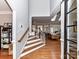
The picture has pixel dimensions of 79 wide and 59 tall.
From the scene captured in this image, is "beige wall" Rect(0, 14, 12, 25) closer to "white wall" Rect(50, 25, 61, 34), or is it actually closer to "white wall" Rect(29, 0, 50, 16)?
"white wall" Rect(29, 0, 50, 16)

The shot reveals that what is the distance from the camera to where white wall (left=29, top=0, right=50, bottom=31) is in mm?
10516

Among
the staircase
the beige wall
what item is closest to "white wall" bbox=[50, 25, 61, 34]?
the staircase

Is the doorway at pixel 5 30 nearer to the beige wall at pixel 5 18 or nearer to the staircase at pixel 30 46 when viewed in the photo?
the beige wall at pixel 5 18

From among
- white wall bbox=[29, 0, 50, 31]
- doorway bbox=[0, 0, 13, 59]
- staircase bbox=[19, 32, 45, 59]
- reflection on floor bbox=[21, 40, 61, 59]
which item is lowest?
reflection on floor bbox=[21, 40, 61, 59]

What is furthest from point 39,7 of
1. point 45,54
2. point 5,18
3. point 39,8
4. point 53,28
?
point 53,28

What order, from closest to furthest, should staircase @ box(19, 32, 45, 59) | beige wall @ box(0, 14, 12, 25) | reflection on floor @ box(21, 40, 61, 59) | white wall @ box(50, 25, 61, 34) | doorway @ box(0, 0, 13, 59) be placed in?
reflection on floor @ box(21, 40, 61, 59)
staircase @ box(19, 32, 45, 59)
doorway @ box(0, 0, 13, 59)
beige wall @ box(0, 14, 12, 25)
white wall @ box(50, 25, 61, 34)

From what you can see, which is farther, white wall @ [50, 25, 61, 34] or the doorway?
white wall @ [50, 25, 61, 34]

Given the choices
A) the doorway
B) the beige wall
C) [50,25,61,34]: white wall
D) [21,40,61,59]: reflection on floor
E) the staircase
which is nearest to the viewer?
[21,40,61,59]: reflection on floor

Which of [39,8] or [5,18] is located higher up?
[39,8]

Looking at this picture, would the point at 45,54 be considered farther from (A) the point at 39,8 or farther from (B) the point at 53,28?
(B) the point at 53,28

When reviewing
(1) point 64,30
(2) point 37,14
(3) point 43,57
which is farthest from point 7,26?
(1) point 64,30

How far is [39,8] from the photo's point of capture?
34.6ft

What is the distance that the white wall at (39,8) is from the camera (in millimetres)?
10516

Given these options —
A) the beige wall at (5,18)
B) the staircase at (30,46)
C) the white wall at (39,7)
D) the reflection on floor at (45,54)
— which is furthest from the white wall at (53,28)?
the reflection on floor at (45,54)
